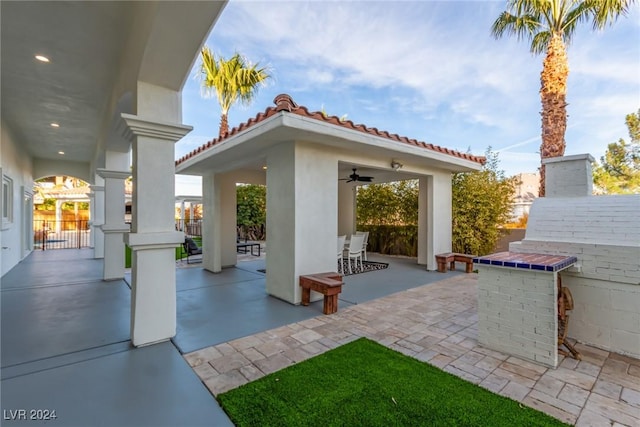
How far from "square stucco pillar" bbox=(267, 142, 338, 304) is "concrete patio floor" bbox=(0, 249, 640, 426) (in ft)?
2.17

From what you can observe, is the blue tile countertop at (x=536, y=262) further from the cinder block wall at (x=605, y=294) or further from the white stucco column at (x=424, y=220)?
the white stucco column at (x=424, y=220)

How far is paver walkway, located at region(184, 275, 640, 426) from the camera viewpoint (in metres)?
2.67

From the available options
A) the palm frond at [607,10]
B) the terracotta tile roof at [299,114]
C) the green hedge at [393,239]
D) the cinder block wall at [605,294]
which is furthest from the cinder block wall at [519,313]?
the palm frond at [607,10]

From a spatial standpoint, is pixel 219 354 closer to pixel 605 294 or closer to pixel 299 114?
pixel 299 114

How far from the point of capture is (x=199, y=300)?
5.95m

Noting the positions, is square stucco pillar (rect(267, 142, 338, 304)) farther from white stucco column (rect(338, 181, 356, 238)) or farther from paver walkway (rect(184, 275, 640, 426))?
white stucco column (rect(338, 181, 356, 238))

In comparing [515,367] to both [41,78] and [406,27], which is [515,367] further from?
[406,27]

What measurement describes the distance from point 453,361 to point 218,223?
24.1 feet

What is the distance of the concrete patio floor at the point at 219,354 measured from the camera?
2.63 meters

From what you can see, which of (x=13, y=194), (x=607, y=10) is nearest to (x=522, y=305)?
(x=607, y=10)

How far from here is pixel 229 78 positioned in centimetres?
1485

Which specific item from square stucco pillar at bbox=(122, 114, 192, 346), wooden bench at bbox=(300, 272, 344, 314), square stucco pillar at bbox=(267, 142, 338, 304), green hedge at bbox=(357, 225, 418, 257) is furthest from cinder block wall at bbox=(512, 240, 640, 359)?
green hedge at bbox=(357, 225, 418, 257)

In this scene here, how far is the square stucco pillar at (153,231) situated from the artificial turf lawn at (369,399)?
1.85 m

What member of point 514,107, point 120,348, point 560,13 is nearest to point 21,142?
point 120,348
